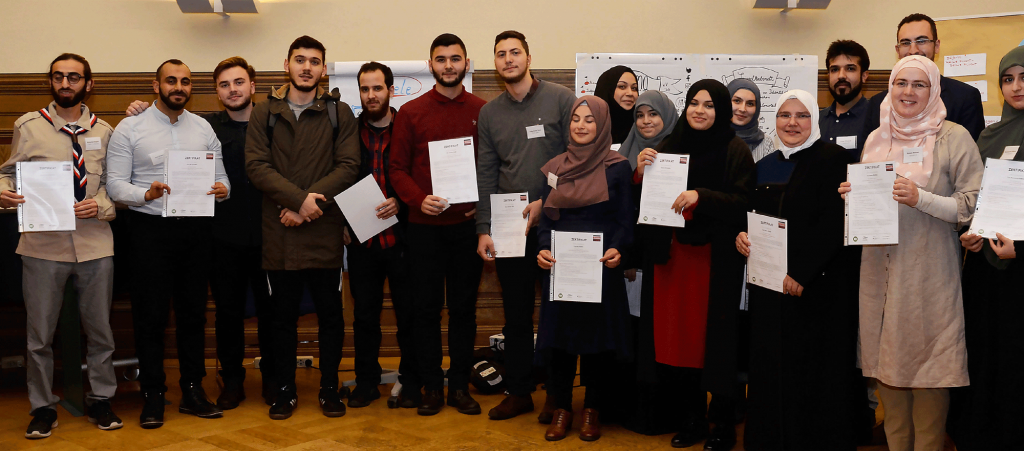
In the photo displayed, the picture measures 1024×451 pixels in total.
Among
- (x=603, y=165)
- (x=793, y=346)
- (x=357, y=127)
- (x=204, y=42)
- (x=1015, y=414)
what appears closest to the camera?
(x=1015, y=414)

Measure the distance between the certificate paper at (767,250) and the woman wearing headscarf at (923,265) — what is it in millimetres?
285

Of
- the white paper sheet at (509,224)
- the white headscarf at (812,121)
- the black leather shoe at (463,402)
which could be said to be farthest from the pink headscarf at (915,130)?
the black leather shoe at (463,402)

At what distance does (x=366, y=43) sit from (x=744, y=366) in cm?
371

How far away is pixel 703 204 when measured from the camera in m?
2.94

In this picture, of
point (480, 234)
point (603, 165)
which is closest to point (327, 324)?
point (480, 234)

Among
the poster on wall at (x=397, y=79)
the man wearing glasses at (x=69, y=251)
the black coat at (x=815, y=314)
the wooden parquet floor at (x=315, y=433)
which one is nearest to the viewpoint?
the black coat at (x=815, y=314)

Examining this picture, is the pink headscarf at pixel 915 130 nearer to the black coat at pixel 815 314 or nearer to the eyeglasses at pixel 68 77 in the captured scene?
the black coat at pixel 815 314

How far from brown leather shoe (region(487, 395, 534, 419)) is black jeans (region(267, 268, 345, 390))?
893mm

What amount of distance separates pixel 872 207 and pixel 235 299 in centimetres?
323

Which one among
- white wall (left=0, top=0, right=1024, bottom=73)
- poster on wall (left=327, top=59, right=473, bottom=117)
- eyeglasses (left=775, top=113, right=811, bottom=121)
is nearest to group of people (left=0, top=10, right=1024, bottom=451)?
eyeglasses (left=775, top=113, right=811, bottom=121)

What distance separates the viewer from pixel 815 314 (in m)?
2.78

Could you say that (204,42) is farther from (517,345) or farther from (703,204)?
(703,204)

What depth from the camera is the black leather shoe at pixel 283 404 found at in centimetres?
363

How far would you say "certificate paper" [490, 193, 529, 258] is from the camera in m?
3.41
